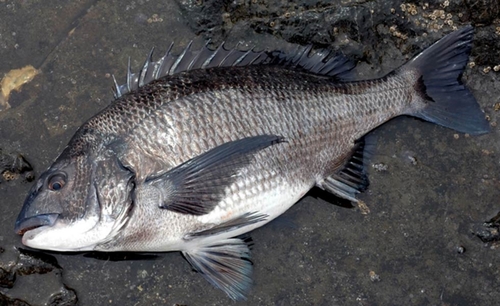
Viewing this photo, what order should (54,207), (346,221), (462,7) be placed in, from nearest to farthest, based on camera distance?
(54,207)
(346,221)
(462,7)

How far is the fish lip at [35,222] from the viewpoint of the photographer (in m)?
2.96

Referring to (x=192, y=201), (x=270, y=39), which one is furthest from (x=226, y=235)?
(x=270, y=39)

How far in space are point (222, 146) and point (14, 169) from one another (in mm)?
1176

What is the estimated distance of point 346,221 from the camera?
3.48 metres

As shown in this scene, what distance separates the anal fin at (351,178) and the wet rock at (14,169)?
1.53 metres

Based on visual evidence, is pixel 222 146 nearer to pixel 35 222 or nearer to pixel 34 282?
pixel 35 222

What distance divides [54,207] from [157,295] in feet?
2.35

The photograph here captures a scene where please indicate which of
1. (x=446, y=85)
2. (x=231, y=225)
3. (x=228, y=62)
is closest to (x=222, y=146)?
(x=231, y=225)

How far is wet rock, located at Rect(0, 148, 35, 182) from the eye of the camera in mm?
3436

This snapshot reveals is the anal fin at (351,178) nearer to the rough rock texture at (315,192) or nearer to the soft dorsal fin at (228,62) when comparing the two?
the rough rock texture at (315,192)

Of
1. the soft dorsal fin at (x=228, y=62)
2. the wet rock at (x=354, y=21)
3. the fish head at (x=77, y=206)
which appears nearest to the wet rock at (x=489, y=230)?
the wet rock at (x=354, y=21)

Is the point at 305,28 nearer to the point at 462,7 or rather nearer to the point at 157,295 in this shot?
the point at 462,7

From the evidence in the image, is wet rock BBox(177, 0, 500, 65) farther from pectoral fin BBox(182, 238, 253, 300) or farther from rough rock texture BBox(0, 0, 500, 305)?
pectoral fin BBox(182, 238, 253, 300)

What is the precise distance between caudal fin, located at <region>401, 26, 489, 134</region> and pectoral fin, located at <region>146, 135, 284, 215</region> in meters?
1.04
